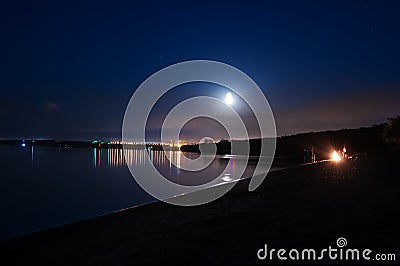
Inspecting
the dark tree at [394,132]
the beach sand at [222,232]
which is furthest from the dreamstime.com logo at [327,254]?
the dark tree at [394,132]

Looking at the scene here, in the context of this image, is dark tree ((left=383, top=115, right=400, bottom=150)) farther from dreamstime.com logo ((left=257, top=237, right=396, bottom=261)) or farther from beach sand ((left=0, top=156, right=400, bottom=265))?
dreamstime.com logo ((left=257, top=237, right=396, bottom=261))

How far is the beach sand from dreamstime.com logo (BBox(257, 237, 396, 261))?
0.54 ft

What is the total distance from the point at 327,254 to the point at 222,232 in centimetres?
279

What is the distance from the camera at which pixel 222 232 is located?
7.99m

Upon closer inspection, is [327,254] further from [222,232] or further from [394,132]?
[394,132]

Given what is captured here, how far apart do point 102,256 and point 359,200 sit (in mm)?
8092

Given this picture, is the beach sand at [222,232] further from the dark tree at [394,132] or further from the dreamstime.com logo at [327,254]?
the dark tree at [394,132]

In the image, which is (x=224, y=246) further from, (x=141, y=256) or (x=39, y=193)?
(x=39, y=193)

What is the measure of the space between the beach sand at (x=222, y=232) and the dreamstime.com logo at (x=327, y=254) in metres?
0.17

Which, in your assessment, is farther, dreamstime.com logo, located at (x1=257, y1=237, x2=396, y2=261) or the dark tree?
the dark tree

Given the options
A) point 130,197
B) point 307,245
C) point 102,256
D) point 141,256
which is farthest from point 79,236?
point 130,197

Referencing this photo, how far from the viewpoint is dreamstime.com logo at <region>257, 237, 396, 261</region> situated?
5.56 metres

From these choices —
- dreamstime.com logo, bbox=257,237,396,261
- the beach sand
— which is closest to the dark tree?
the beach sand

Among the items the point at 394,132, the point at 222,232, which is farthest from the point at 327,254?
the point at 394,132
